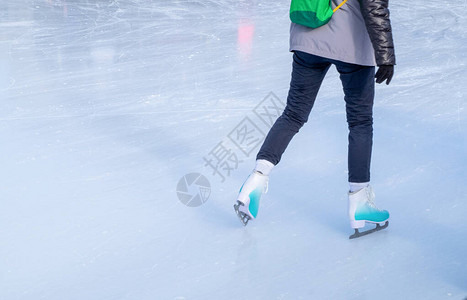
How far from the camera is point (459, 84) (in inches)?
171

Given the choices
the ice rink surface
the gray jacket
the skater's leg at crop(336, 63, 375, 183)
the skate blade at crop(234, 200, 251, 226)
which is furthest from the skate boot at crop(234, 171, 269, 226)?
the gray jacket

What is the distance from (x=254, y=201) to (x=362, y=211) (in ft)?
1.20

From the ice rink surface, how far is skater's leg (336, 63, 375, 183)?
10.2 inches

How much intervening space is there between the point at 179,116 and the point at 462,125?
145cm

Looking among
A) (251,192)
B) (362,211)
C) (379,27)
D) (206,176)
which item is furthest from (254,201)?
(379,27)

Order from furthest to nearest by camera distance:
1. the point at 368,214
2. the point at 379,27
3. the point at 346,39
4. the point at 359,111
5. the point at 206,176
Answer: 1. the point at 206,176
2. the point at 368,214
3. the point at 359,111
4. the point at 346,39
5. the point at 379,27

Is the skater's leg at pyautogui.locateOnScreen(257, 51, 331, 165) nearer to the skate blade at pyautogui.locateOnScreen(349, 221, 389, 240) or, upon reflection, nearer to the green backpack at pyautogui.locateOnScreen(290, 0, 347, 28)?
the green backpack at pyautogui.locateOnScreen(290, 0, 347, 28)

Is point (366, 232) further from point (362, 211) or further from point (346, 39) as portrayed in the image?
point (346, 39)

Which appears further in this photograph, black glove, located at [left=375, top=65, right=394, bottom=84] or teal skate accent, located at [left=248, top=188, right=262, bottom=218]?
teal skate accent, located at [left=248, top=188, right=262, bottom=218]

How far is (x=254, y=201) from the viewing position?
2447 millimetres

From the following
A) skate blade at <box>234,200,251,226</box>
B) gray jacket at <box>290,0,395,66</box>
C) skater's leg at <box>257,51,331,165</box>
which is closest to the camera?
gray jacket at <box>290,0,395,66</box>

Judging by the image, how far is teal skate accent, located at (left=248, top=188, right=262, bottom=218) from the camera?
7.94 feet

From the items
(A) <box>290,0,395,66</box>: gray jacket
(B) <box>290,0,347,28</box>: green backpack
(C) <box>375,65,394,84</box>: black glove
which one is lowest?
(C) <box>375,65,394,84</box>: black glove

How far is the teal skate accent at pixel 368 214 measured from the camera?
7.97 ft
